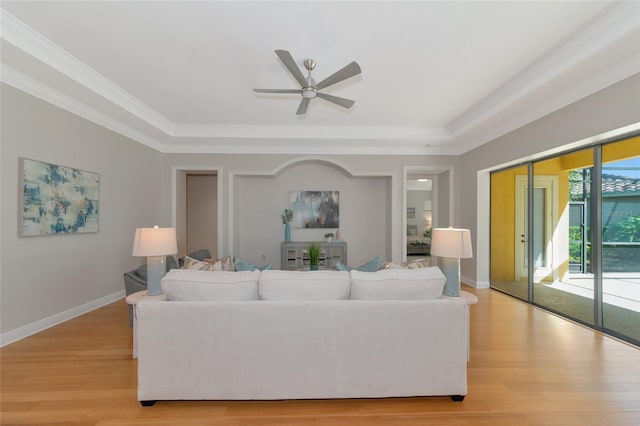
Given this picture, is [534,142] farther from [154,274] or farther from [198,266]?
[154,274]

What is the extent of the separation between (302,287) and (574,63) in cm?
323

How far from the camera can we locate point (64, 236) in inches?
139

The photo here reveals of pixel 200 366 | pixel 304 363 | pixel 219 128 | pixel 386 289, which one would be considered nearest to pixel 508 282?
pixel 386 289

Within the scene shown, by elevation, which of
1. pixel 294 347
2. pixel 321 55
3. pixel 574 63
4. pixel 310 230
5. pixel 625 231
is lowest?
pixel 294 347

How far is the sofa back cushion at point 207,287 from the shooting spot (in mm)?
2000

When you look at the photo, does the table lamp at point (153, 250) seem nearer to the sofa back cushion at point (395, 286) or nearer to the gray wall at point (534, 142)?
the sofa back cushion at point (395, 286)

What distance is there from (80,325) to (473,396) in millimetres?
4095

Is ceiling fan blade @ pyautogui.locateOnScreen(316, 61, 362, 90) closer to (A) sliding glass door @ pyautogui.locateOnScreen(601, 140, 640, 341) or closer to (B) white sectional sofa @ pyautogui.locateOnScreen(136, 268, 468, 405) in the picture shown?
(B) white sectional sofa @ pyautogui.locateOnScreen(136, 268, 468, 405)

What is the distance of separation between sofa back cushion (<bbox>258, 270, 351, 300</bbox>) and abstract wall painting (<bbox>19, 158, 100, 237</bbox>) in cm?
286

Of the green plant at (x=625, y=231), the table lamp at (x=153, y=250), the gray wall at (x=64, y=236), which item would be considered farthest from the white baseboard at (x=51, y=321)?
the green plant at (x=625, y=231)

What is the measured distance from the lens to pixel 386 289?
2.05 m

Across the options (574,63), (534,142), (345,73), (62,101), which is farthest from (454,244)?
(62,101)

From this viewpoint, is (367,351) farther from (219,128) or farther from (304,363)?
(219,128)

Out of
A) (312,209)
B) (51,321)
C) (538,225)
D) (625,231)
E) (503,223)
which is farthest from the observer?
(312,209)
